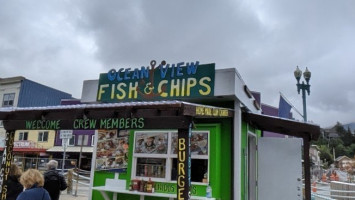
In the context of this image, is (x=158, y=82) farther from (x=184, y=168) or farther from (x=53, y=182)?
(x=184, y=168)

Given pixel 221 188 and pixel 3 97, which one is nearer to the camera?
→ pixel 221 188

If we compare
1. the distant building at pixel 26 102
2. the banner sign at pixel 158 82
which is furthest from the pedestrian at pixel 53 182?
the distant building at pixel 26 102

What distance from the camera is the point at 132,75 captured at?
7855 mm

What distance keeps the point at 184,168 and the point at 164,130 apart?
3082 mm

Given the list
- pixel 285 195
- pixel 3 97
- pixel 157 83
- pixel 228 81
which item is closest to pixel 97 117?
pixel 157 83

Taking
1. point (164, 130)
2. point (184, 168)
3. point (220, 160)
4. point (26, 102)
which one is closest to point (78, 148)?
point (26, 102)

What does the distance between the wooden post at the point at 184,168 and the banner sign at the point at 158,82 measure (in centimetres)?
249

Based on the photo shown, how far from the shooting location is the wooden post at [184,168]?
432cm

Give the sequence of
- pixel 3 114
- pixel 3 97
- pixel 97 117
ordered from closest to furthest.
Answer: pixel 97 117 < pixel 3 114 < pixel 3 97

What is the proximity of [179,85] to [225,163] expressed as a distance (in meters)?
2.02

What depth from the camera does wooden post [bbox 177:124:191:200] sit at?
4.32 m

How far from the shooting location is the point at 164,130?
7.42m

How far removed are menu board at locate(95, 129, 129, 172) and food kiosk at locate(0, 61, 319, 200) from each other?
24 mm

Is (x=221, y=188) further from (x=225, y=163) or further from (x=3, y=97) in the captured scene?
(x=3, y=97)
